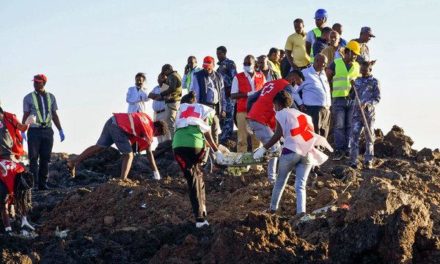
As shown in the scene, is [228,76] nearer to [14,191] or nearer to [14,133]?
[14,133]

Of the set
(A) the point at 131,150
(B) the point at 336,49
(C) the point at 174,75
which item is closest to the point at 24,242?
(A) the point at 131,150

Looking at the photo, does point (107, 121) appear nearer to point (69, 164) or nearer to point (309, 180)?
point (69, 164)

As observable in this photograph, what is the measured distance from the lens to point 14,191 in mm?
14633

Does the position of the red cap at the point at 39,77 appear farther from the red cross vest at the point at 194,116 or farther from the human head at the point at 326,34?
the human head at the point at 326,34

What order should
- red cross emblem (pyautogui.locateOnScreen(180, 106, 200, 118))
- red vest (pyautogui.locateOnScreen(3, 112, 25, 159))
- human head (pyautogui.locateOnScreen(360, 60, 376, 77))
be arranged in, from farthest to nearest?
human head (pyautogui.locateOnScreen(360, 60, 376, 77)) < red vest (pyautogui.locateOnScreen(3, 112, 25, 159)) < red cross emblem (pyautogui.locateOnScreen(180, 106, 200, 118))

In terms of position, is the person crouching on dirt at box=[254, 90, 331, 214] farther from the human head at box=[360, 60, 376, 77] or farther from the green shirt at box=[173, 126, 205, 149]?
the human head at box=[360, 60, 376, 77]

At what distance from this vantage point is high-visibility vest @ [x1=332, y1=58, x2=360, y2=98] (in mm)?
18125

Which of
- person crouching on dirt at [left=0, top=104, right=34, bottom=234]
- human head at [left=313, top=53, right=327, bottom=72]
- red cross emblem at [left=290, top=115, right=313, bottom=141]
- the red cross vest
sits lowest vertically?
person crouching on dirt at [left=0, top=104, right=34, bottom=234]

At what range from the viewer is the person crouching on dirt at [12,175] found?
14.5 meters

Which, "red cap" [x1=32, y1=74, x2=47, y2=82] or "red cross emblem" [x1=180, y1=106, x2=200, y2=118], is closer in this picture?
"red cross emblem" [x1=180, y1=106, x2=200, y2=118]

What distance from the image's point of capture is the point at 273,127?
15539 mm

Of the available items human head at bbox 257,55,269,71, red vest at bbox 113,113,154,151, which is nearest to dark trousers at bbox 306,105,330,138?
human head at bbox 257,55,269,71

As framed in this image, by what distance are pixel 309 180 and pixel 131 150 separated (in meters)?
2.93

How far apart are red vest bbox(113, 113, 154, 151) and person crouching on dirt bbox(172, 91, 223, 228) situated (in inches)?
118
